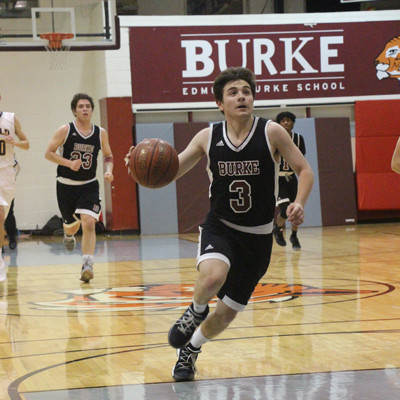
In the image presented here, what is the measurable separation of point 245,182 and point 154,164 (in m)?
0.54

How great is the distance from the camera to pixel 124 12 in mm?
17500

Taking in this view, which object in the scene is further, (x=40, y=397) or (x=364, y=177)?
(x=364, y=177)

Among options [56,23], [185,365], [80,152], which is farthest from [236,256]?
[56,23]

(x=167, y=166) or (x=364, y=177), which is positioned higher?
(x=167, y=166)

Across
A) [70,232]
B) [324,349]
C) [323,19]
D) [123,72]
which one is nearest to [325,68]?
[323,19]

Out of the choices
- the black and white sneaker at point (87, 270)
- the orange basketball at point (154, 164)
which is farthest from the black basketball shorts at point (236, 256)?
the black and white sneaker at point (87, 270)

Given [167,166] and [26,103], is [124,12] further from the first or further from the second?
[167,166]

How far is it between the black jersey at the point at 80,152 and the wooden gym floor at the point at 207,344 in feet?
3.83

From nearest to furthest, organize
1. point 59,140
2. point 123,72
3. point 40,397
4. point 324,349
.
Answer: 1. point 40,397
2. point 324,349
3. point 59,140
4. point 123,72

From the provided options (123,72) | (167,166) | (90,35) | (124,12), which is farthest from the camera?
(124,12)

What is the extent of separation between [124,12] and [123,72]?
326cm

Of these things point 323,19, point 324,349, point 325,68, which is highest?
point 323,19

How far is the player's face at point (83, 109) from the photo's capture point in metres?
8.65

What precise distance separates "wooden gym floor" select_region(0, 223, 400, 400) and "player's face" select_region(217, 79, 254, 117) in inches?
57.3
